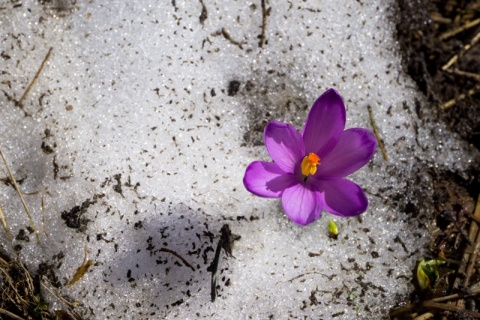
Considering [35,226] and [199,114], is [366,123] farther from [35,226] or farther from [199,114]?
[35,226]

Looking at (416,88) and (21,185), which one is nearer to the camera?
(21,185)

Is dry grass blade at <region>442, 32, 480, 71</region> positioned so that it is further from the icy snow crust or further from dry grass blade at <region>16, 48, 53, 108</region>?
dry grass blade at <region>16, 48, 53, 108</region>

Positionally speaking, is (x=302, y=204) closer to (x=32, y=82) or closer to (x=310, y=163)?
(x=310, y=163)

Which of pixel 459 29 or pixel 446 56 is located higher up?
pixel 459 29

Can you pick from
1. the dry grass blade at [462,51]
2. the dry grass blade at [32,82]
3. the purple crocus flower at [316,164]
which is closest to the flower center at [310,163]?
the purple crocus flower at [316,164]

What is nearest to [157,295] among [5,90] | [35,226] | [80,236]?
[80,236]

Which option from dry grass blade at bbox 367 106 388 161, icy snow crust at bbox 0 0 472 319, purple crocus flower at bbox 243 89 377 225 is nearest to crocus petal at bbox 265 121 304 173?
purple crocus flower at bbox 243 89 377 225

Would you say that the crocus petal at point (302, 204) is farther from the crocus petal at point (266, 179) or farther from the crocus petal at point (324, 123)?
the crocus petal at point (324, 123)

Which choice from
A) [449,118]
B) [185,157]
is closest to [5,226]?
[185,157]
